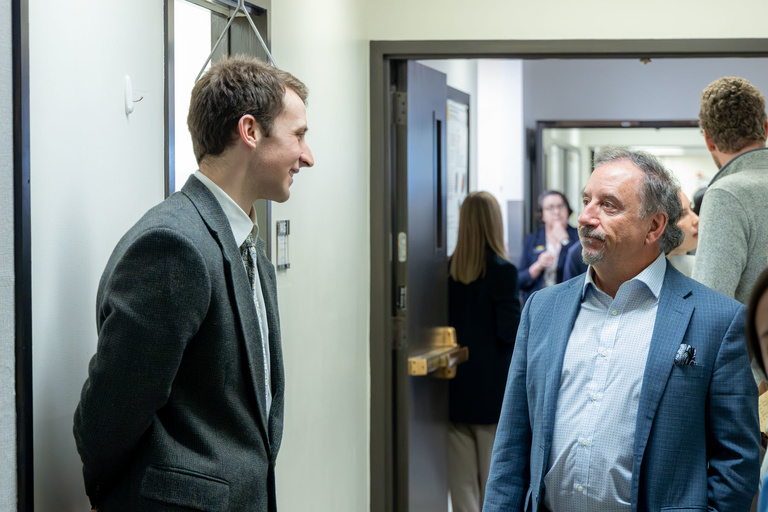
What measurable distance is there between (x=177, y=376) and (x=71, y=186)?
401 millimetres

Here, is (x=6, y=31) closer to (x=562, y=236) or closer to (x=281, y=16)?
(x=281, y=16)

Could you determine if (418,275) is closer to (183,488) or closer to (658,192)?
(658,192)

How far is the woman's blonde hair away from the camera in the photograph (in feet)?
13.9

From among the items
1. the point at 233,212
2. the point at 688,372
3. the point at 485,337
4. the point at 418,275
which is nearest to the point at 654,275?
the point at 688,372

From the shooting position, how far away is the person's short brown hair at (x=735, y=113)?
2.41 meters

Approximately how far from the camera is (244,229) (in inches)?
67.4

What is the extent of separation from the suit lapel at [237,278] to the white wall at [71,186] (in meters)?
0.21

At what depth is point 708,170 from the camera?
8562 millimetres

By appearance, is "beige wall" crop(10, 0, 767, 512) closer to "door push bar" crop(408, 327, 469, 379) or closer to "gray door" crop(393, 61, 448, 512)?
"gray door" crop(393, 61, 448, 512)

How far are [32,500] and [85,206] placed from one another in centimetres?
52

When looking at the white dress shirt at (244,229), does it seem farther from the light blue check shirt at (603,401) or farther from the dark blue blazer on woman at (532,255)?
the dark blue blazer on woman at (532,255)

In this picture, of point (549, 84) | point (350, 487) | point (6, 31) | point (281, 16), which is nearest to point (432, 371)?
point (350, 487)

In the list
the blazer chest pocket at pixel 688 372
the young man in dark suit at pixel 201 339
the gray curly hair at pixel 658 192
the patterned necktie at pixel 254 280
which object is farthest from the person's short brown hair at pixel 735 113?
the patterned necktie at pixel 254 280

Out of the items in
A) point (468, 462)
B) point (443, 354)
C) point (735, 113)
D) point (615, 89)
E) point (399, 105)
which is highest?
point (615, 89)
